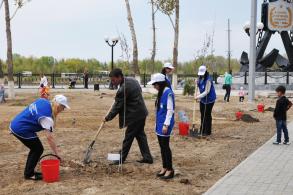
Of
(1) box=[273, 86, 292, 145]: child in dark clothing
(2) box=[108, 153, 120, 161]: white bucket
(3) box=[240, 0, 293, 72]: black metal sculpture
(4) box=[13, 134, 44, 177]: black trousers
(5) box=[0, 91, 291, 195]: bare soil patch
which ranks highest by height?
(3) box=[240, 0, 293, 72]: black metal sculpture

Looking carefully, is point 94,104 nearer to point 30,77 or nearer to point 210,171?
point 210,171

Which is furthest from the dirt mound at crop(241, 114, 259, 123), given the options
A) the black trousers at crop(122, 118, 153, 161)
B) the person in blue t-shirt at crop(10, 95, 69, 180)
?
the person in blue t-shirt at crop(10, 95, 69, 180)

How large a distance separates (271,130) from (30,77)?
120ft

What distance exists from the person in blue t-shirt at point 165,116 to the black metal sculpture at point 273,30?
2703 cm

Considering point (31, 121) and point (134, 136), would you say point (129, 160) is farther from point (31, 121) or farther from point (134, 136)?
point (31, 121)

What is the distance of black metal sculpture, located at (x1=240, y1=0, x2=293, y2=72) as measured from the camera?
34562 millimetres

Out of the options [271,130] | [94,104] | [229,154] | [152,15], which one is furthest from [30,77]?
[229,154]

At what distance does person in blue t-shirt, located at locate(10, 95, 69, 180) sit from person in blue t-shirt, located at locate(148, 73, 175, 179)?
140 cm

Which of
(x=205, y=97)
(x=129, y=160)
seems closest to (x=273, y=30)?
(x=205, y=97)

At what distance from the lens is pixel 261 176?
7602mm

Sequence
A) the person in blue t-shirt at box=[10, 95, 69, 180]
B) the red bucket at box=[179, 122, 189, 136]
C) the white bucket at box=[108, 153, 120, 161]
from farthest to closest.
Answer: the red bucket at box=[179, 122, 189, 136] → the white bucket at box=[108, 153, 120, 161] → the person in blue t-shirt at box=[10, 95, 69, 180]

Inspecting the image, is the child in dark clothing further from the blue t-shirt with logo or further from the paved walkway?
the blue t-shirt with logo

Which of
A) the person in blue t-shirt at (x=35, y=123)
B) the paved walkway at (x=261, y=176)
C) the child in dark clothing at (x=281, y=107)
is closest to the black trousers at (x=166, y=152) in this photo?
the paved walkway at (x=261, y=176)

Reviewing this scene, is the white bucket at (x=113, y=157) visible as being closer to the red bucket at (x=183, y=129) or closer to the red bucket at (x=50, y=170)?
the red bucket at (x=50, y=170)
